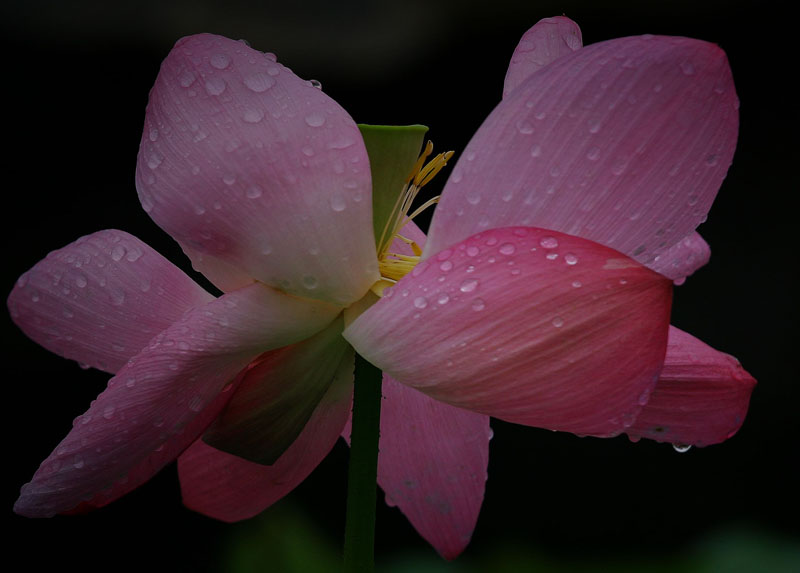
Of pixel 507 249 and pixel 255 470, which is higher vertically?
pixel 507 249

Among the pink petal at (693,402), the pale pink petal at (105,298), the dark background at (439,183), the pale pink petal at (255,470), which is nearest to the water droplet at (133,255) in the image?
the pale pink petal at (105,298)

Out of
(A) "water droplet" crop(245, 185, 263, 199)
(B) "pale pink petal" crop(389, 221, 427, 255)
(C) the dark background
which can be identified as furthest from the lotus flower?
(C) the dark background

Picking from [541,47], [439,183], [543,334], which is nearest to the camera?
[543,334]

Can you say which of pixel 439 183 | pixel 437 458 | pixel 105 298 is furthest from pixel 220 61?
pixel 439 183

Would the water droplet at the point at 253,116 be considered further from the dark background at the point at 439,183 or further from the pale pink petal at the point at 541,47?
the dark background at the point at 439,183

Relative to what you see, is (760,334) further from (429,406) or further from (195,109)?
(195,109)

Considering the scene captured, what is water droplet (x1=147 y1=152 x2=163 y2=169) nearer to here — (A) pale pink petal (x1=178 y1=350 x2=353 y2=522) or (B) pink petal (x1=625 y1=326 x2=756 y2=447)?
(A) pale pink petal (x1=178 y1=350 x2=353 y2=522)

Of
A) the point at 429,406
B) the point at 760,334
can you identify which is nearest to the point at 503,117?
the point at 429,406

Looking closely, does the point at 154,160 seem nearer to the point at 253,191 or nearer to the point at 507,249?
the point at 253,191
